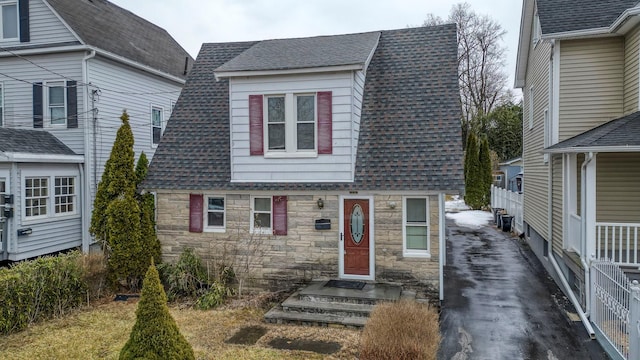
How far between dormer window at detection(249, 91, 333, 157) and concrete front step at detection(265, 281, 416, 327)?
317cm

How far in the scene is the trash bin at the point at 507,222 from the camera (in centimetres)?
1956

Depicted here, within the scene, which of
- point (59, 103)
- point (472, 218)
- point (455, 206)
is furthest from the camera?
point (455, 206)

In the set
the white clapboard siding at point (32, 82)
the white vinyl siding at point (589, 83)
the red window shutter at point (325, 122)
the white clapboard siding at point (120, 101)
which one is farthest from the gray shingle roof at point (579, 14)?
the white clapboard siding at point (32, 82)

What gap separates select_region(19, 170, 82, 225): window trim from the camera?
13023 mm

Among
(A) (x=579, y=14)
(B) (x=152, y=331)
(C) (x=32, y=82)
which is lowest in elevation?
(B) (x=152, y=331)

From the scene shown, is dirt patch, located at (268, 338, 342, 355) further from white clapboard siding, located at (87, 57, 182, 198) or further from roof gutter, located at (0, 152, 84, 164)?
white clapboard siding, located at (87, 57, 182, 198)

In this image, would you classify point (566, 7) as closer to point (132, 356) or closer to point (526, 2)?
point (526, 2)

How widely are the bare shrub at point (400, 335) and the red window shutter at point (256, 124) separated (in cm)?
543

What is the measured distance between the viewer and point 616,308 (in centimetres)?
720

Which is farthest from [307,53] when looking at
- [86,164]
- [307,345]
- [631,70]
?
[86,164]

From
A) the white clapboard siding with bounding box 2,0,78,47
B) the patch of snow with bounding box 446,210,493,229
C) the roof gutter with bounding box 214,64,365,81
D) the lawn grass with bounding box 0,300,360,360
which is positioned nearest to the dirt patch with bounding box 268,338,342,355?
the lawn grass with bounding box 0,300,360,360

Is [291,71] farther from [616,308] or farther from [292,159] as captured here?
[616,308]

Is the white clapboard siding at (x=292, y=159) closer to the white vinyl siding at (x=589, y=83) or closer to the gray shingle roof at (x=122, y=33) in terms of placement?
the white vinyl siding at (x=589, y=83)

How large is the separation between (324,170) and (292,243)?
1.90 meters
